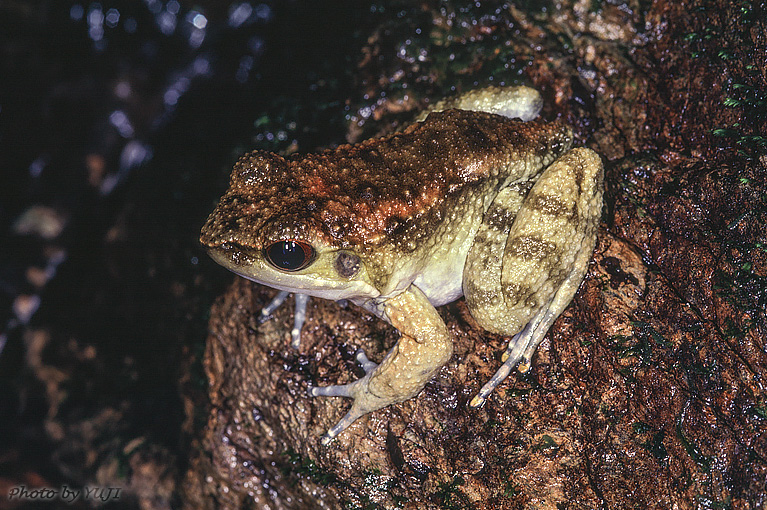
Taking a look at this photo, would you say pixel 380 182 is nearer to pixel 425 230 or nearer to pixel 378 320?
pixel 425 230

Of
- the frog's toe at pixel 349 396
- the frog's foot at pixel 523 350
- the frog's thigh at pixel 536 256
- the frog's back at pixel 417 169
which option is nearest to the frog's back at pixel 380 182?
the frog's back at pixel 417 169

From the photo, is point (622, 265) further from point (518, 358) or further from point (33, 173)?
point (33, 173)

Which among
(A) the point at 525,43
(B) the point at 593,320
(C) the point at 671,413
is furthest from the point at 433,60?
(C) the point at 671,413

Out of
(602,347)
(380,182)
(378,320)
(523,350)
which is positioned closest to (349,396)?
(378,320)

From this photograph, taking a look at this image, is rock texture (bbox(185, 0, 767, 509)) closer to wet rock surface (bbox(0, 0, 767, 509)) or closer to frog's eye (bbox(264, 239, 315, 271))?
wet rock surface (bbox(0, 0, 767, 509))

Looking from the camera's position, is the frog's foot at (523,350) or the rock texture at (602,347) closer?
the rock texture at (602,347)

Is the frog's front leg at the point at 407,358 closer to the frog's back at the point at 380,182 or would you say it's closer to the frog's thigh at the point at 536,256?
the frog's thigh at the point at 536,256

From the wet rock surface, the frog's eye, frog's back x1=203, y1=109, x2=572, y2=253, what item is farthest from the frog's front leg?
the frog's eye
